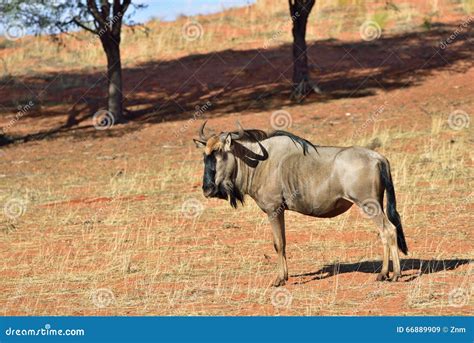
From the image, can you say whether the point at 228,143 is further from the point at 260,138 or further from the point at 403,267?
the point at 403,267

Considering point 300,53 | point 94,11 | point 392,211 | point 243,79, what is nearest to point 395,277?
point 392,211

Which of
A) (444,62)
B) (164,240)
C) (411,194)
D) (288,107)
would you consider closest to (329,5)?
(444,62)

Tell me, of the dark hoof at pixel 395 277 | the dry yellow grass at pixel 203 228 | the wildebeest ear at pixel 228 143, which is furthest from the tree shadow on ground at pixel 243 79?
the dark hoof at pixel 395 277

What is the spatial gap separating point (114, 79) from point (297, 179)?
65.8ft

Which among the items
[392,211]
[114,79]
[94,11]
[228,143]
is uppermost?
[94,11]

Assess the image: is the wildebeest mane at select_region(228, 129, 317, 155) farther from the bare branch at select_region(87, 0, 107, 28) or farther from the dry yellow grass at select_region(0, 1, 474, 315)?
the bare branch at select_region(87, 0, 107, 28)

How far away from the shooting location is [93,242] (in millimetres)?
15289

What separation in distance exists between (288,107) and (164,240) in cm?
1537

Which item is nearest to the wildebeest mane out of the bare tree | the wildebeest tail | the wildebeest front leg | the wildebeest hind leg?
the wildebeest front leg

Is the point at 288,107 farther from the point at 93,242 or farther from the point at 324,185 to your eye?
the point at 324,185

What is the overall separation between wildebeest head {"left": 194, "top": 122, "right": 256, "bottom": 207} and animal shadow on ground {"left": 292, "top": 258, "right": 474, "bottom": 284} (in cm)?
140

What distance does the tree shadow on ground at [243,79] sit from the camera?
31516 mm

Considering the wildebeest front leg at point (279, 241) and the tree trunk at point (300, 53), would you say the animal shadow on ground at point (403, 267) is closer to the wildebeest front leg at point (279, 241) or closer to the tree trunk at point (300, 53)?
the wildebeest front leg at point (279, 241)

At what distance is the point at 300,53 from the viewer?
101 ft
